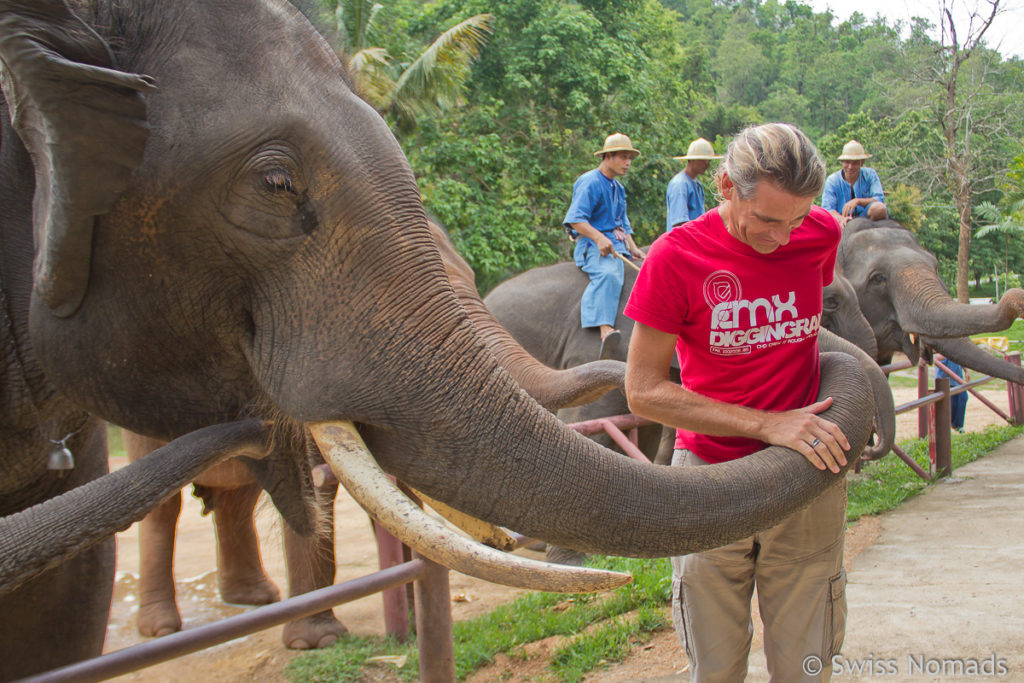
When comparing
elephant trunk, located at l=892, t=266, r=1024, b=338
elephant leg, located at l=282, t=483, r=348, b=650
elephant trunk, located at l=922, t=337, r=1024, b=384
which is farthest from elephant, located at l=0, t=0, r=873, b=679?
elephant trunk, located at l=922, t=337, r=1024, b=384

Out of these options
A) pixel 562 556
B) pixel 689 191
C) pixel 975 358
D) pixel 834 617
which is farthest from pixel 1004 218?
pixel 834 617

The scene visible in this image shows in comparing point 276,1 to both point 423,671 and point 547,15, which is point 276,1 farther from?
point 547,15

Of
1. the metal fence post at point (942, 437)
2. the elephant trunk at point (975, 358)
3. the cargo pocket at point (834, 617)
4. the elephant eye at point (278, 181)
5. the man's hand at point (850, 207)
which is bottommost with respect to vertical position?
the metal fence post at point (942, 437)

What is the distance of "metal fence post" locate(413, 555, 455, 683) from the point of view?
2.93 m

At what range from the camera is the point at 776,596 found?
94.4 inches

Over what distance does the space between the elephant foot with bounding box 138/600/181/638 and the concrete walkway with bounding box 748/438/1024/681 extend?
3049mm

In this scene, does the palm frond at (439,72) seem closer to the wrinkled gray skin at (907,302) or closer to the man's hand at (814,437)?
the wrinkled gray skin at (907,302)

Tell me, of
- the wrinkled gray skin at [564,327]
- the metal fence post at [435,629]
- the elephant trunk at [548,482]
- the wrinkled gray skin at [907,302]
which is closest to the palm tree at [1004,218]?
the wrinkled gray skin at [907,302]

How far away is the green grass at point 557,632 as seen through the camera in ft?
13.0

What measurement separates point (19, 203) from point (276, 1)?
60 centimetres

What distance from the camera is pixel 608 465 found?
4.86ft

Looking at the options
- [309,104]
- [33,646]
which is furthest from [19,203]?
[33,646]
